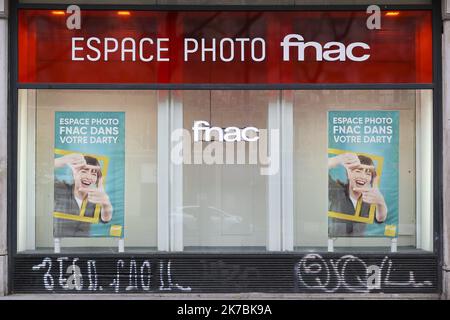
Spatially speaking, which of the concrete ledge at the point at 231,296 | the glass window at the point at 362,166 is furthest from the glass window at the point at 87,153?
the glass window at the point at 362,166

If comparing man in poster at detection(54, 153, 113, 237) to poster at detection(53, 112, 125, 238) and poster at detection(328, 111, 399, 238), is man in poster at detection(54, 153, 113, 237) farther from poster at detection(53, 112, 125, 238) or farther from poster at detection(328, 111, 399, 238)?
poster at detection(328, 111, 399, 238)

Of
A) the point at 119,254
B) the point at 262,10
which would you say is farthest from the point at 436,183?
the point at 119,254

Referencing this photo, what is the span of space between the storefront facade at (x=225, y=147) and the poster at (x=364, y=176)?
21mm

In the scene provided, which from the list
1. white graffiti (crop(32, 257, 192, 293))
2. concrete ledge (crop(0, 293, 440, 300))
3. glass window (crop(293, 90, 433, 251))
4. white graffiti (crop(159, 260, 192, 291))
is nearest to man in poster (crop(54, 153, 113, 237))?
white graffiti (crop(32, 257, 192, 293))

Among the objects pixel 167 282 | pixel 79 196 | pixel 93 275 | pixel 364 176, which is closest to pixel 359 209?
pixel 364 176

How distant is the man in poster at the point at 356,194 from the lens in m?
11.0

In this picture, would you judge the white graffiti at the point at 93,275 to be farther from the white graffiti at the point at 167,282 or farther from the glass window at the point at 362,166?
the glass window at the point at 362,166

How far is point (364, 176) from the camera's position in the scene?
11008 millimetres

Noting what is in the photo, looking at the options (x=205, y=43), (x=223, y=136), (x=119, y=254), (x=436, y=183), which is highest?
(x=205, y=43)

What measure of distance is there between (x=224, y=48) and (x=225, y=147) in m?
1.46

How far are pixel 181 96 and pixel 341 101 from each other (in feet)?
7.82

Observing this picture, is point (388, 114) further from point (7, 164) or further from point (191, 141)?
point (7, 164)

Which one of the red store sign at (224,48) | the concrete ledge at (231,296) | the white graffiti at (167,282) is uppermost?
the red store sign at (224,48)

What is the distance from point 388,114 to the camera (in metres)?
11.1
